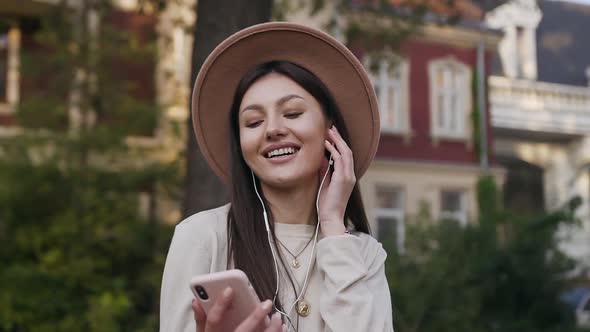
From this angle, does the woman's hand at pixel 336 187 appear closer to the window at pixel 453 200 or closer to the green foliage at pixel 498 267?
the green foliage at pixel 498 267

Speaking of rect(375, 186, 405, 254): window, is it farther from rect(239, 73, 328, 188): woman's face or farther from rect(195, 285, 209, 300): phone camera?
rect(195, 285, 209, 300): phone camera

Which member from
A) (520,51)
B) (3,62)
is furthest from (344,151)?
(520,51)

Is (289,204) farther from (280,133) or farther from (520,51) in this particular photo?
(520,51)

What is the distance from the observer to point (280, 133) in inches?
90.7

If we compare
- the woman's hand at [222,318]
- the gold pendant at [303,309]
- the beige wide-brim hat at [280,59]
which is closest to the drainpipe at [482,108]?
the beige wide-brim hat at [280,59]

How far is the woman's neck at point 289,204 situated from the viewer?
7.76ft

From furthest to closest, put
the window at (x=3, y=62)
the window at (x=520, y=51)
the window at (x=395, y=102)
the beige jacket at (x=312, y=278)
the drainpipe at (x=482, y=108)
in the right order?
1. the window at (x=520, y=51)
2. the drainpipe at (x=482, y=108)
3. the window at (x=395, y=102)
4. the window at (x=3, y=62)
5. the beige jacket at (x=312, y=278)

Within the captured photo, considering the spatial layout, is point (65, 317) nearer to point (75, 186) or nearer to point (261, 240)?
point (75, 186)

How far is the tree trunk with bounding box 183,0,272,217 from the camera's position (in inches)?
235

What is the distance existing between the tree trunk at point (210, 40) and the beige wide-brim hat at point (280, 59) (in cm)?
341

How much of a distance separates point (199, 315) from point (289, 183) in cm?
51

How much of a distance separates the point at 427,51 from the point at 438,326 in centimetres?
1382

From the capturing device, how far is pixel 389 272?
9.52 meters

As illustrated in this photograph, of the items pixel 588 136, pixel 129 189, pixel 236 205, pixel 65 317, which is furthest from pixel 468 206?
pixel 236 205
